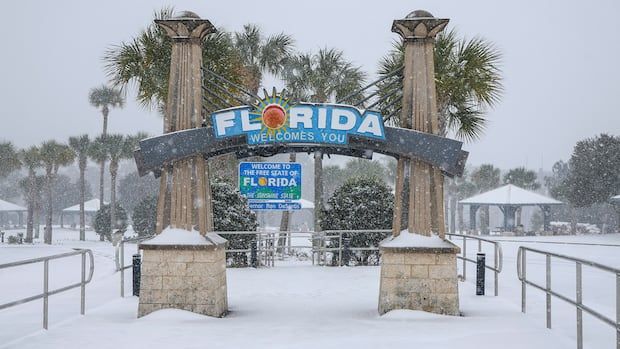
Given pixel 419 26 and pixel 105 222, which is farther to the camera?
pixel 105 222

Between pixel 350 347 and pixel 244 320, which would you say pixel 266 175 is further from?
pixel 350 347

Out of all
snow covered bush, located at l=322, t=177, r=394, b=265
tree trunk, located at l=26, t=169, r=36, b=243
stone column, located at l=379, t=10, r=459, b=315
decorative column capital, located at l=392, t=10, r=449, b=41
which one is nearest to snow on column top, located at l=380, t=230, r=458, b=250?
stone column, located at l=379, t=10, r=459, b=315

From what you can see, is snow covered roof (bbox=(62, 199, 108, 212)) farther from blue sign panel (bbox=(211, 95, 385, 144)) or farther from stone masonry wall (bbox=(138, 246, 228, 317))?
blue sign panel (bbox=(211, 95, 385, 144))

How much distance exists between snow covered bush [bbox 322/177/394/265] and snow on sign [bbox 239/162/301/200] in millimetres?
1900

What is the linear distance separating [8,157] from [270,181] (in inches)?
1979

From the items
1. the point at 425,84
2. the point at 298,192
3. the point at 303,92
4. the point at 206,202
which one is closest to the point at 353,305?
the point at 206,202

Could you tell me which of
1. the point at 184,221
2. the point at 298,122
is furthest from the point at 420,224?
the point at 184,221

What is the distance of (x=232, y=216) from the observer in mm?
19922

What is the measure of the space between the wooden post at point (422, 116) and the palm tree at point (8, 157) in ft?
194

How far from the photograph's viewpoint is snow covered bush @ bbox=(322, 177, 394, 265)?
20.5 meters

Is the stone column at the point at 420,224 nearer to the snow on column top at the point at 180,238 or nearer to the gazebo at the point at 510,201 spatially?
the snow on column top at the point at 180,238

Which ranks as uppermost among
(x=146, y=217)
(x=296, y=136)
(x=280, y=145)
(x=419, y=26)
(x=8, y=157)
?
(x=8, y=157)

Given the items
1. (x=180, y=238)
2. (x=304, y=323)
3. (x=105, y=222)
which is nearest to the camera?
(x=304, y=323)

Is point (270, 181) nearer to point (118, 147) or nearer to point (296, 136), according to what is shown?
point (296, 136)
